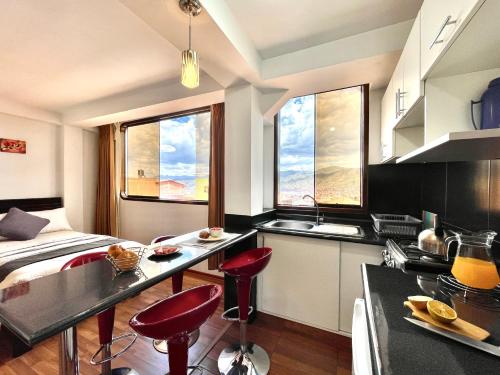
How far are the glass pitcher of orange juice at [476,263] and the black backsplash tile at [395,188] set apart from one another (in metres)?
1.34

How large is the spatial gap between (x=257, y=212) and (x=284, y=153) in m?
0.95

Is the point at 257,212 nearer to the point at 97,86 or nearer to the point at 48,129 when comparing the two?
the point at 97,86

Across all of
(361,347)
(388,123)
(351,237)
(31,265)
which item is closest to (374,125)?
(388,123)

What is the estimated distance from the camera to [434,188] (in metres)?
1.83

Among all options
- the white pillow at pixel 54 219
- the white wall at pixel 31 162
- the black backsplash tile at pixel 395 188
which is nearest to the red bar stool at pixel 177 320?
the black backsplash tile at pixel 395 188

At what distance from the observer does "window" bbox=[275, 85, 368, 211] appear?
8.02 feet

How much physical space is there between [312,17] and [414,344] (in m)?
1.98

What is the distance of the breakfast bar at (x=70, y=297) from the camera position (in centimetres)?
69

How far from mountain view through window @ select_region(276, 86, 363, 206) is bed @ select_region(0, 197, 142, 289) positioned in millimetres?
2007

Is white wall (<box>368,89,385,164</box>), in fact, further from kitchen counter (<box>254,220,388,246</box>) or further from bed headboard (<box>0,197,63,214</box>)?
bed headboard (<box>0,197,63,214</box>)

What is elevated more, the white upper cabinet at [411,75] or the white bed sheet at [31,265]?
the white upper cabinet at [411,75]

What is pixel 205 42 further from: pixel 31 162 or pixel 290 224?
pixel 31 162

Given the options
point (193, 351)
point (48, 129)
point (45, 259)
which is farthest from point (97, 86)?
point (193, 351)

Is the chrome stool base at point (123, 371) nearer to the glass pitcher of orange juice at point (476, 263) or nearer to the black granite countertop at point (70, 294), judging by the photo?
the black granite countertop at point (70, 294)
